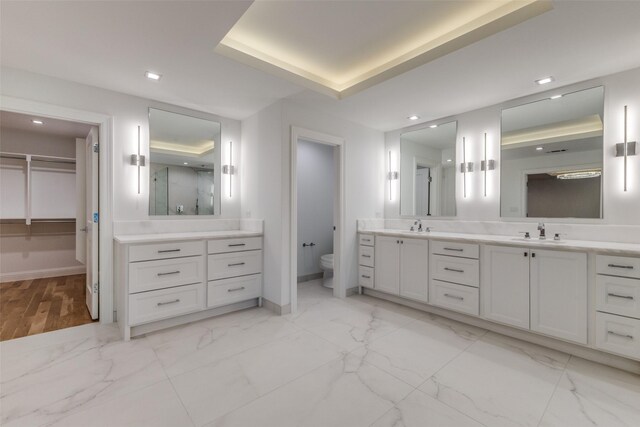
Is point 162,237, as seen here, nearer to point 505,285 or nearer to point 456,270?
point 456,270

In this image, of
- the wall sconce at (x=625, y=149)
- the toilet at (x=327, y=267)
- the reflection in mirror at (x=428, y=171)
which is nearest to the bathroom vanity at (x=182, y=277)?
the toilet at (x=327, y=267)

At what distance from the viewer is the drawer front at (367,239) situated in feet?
12.2

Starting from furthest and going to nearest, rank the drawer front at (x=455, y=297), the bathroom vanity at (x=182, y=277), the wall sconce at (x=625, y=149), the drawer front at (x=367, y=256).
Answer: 1. the drawer front at (x=367, y=256)
2. the drawer front at (x=455, y=297)
3. the bathroom vanity at (x=182, y=277)
4. the wall sconce at (x=625, y=149)

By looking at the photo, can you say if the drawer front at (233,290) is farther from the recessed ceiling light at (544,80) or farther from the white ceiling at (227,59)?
the recessed ceiling light at (544,80)

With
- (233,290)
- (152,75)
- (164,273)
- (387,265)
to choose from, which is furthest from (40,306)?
(387,265)

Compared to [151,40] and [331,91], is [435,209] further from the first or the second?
[151,40]

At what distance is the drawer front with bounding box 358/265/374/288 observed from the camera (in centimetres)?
370

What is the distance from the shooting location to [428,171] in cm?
378

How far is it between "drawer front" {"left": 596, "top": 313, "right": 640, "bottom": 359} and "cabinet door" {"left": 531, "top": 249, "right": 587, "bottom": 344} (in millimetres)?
86

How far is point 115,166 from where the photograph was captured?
2850 millimetres

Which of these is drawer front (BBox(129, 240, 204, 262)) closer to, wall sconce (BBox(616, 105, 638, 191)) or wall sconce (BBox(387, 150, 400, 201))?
wall sconce (BBox(387, 150, 400, 201))

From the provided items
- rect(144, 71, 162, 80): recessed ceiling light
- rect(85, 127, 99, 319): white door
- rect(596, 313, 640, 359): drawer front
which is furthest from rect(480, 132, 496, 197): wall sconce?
rect(85, 127, 99, 319): white door

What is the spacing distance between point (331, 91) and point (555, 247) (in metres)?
2.44

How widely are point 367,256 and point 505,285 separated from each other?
1.60 metres
